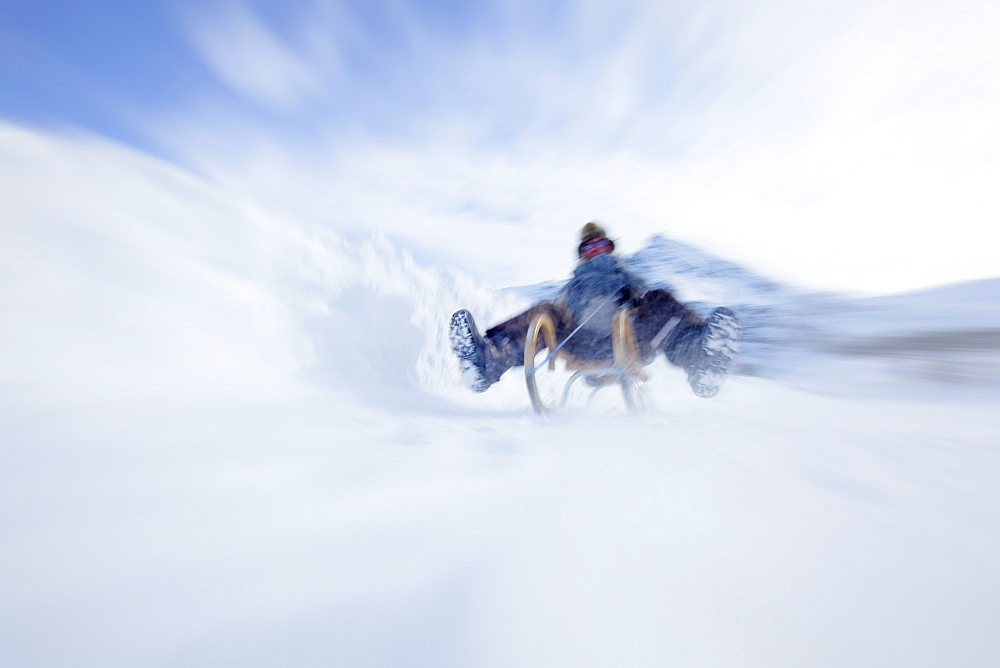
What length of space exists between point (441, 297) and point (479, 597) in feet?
9.66

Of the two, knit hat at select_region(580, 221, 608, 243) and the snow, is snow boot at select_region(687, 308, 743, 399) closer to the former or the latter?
the snow

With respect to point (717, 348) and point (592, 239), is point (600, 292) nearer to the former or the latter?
point (592, 239)

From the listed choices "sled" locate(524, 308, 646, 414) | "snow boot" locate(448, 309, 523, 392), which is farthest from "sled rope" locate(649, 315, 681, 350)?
"snow boot" locate(448, 309, 523, 392)

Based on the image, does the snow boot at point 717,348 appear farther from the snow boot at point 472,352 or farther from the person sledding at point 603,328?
the snow boot at point 472,352

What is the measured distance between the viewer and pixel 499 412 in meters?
2.48

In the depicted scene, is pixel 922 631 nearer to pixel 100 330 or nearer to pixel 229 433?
pixel 229 433

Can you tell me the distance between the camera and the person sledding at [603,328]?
Result: 86.4 inches

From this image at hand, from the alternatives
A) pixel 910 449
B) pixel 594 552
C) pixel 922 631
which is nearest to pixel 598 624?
pixel 594 552

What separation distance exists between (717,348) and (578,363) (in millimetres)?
810

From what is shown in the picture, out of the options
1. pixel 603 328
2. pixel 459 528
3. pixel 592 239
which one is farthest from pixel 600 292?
pixel 459 528

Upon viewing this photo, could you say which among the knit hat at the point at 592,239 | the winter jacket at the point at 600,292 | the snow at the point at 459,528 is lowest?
the snow at the point at 459,528

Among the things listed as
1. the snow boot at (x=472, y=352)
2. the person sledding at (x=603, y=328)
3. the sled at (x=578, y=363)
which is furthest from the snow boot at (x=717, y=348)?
the snow boot at (x=472, y=352)

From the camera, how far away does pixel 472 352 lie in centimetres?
240

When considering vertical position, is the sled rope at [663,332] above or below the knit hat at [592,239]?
below
